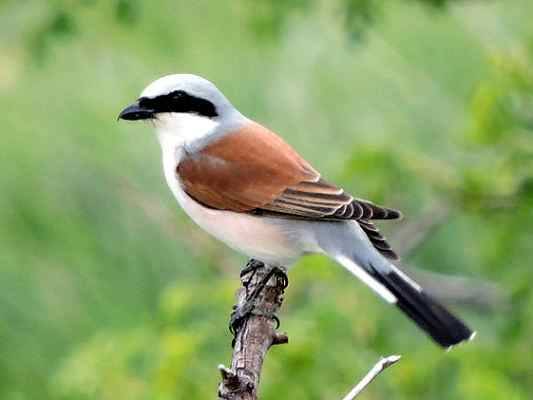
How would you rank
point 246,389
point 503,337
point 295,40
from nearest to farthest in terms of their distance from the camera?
point 246,389 < point 503,337 < point 295,40

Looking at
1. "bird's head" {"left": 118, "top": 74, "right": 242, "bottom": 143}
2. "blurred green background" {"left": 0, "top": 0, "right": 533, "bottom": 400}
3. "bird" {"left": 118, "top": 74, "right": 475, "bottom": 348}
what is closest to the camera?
"bird" {"left": 118, "top": 74, "right": 475, "bottom": 348}

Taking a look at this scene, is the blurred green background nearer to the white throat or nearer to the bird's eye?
A: the white throat

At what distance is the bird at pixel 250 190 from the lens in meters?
3.89

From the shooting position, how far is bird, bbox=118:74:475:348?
389 cm

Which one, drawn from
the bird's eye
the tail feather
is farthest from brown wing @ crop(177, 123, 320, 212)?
the tail feather

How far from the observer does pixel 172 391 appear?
14.0 feet

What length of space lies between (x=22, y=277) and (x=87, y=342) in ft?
1.23

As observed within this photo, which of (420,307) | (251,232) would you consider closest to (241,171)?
(251,232)

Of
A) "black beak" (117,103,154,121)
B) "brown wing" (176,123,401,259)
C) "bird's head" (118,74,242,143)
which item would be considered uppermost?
"bird's head" (118,74,242,143)

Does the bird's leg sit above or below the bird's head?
below

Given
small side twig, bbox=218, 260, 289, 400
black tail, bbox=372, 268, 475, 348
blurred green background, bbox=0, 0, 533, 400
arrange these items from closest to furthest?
1. small side twig, bbox=218, 260, 289, 400
2. black tail, bbox=372, 268, 475, 348
3. blurred green background, bbox=0, 0, 533, 400

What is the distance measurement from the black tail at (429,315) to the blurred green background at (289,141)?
1.49 ft

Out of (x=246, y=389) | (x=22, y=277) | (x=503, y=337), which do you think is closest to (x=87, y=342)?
(x=22, y=277)

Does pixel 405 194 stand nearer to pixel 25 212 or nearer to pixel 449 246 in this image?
pixel 449 246
